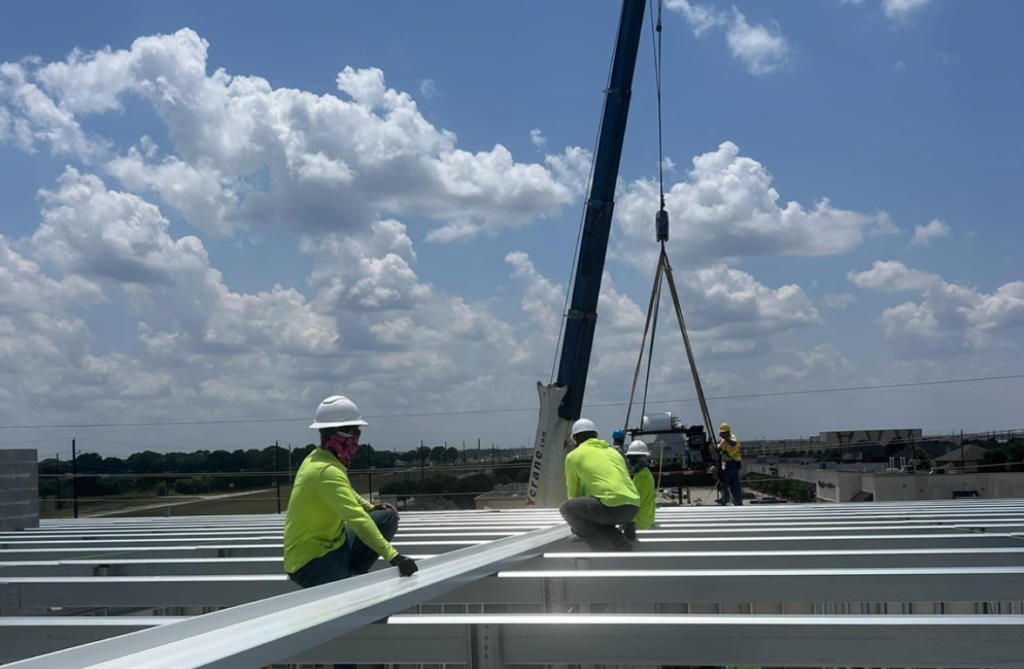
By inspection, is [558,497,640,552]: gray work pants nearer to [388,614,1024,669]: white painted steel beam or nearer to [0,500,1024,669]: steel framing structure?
[0,500,1024,669]: steel framing structure

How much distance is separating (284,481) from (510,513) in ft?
38.1

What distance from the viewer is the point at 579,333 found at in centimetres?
1432

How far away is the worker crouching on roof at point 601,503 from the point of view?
639cm

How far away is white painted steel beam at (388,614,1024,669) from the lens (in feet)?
8.21

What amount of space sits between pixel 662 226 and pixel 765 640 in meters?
13.4

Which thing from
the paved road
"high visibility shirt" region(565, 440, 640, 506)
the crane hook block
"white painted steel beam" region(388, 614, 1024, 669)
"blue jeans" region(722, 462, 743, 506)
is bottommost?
the paved road

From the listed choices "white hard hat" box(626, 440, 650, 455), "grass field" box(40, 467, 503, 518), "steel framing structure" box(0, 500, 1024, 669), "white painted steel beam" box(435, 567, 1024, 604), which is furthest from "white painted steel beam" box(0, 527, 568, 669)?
"grass field" box(40, 467, 503, 518)

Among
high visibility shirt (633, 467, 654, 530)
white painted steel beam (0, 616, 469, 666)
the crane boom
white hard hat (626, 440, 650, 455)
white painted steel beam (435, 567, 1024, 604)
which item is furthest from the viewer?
the crane boom

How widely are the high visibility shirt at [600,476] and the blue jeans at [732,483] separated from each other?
332 inches

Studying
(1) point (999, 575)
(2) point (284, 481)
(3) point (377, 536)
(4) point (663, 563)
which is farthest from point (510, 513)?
(2) point (284, 481)

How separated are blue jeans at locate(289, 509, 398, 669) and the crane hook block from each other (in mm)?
11287

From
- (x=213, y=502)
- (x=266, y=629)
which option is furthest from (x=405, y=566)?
(x=213, y=502)

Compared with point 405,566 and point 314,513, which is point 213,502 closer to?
point 314,513

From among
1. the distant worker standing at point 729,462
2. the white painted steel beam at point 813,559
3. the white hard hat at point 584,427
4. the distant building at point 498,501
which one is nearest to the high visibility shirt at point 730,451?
the distant worker standing at point 729,462
